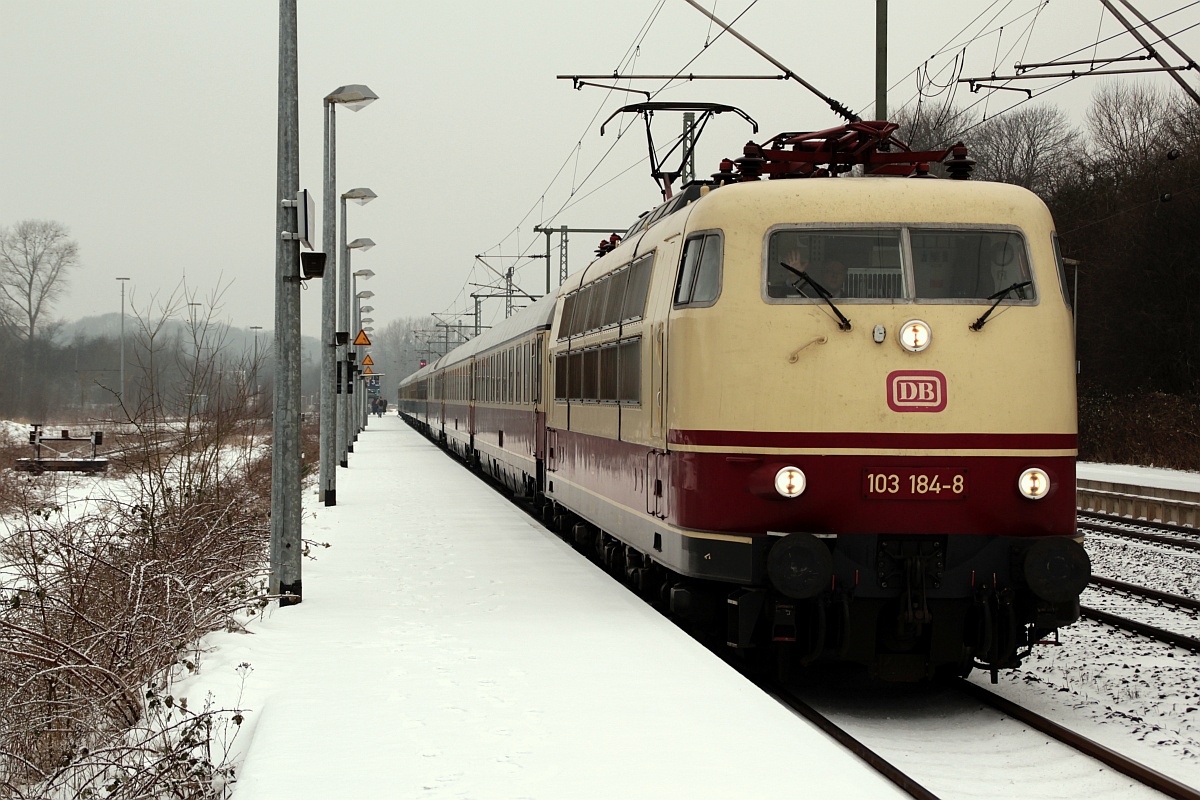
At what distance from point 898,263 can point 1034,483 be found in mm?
1578

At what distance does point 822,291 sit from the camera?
770 centimetres

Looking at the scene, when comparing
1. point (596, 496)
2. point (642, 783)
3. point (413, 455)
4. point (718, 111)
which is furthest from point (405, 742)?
point (413, 455)

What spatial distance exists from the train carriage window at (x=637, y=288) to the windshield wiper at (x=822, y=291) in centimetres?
184

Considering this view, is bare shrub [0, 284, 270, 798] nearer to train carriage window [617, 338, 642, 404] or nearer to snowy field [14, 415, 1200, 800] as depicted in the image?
snowy field [14, 415, 1200, 800]

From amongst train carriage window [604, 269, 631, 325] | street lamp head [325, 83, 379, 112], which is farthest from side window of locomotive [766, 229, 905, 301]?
street lamp head [325, 83, 379, 112]

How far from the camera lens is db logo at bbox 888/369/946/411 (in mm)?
7531

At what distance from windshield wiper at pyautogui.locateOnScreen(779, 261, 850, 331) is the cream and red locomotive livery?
0.02 m

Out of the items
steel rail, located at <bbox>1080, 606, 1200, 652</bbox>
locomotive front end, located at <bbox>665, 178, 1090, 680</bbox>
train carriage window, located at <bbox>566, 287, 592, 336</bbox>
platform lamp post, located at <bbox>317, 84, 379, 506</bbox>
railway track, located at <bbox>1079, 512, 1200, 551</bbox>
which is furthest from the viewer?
platform lamp post, located at <bbox>317, 84, 379, 506</bbox>

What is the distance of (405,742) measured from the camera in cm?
576

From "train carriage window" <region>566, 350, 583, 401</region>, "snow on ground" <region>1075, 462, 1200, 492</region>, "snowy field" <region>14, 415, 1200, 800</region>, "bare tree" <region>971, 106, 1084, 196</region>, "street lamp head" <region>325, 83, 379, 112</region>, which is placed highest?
"bare tree" <region>971, 106, 1084, 196</region>

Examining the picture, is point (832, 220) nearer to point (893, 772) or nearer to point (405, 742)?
point (893, 772)

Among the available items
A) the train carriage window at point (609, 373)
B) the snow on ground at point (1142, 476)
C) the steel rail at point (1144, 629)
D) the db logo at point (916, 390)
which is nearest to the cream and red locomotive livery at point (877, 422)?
the db logo at point (916, 390)

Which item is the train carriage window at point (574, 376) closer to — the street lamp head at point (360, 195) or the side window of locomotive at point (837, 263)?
the side window of locomotive at point (837, 263)

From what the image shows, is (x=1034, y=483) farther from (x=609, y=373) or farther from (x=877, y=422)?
(x=609, y=373)
